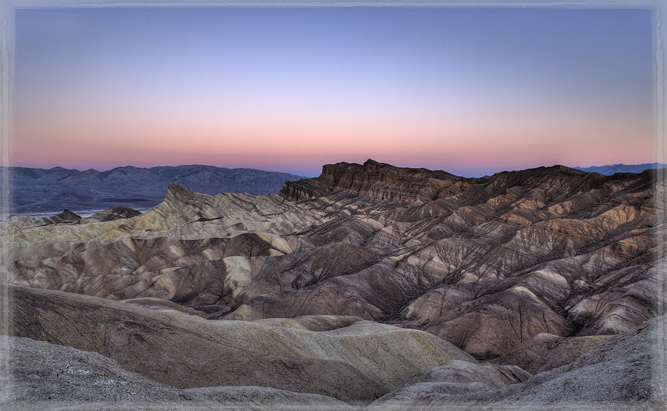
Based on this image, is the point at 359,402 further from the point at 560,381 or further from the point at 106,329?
the point at 106,329

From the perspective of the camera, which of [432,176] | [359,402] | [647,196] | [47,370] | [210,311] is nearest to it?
[47,370]

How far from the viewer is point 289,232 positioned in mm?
80875

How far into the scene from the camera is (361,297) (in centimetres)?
4778

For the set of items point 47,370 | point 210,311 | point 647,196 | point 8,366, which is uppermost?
point 647,196

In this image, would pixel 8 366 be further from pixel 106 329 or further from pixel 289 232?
pixel 289 232

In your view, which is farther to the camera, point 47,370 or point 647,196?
point 647,196

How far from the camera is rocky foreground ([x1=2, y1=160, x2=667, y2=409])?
1315cm

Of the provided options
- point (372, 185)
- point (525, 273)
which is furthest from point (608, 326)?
point (372, 185)

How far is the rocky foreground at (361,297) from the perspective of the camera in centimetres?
1315

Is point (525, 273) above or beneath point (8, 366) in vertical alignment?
beneath

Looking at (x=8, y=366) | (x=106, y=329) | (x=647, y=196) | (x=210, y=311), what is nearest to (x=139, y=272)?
(x=210, y=311)

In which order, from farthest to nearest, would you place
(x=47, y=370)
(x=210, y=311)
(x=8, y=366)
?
(x=210, y=311) < (x=47, y=370) < (x=8, y=366)

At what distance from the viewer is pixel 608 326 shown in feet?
118

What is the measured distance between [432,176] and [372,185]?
13.8m
